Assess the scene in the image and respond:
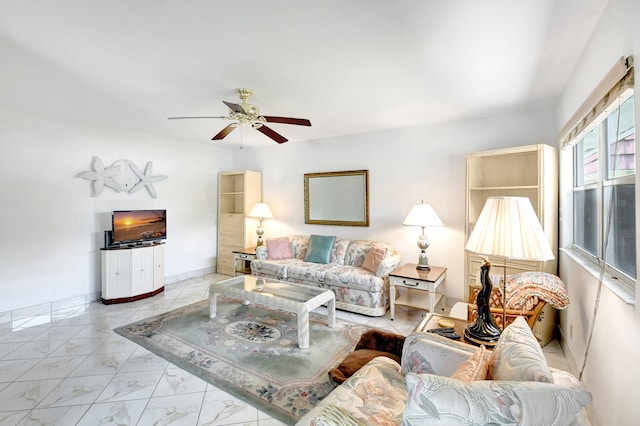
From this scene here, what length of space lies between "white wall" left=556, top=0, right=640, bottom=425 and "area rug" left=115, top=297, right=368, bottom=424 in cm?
165

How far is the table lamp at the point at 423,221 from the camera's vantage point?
3.54 meters

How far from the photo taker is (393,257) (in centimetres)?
391

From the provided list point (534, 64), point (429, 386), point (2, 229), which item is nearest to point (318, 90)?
point (534, 64)

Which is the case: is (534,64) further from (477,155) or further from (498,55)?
(477,155)

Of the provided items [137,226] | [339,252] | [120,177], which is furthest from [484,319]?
[120,177]

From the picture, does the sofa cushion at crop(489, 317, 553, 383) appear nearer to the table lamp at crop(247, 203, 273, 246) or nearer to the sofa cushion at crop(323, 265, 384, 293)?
the sofa cushion at crop(323, 265, 384, 293)

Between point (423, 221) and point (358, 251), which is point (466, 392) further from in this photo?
point (358, 251)

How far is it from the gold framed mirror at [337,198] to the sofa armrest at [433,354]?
2.91 meters

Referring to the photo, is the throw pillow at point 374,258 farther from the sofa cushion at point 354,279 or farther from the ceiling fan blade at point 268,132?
the ceiling fan blade at point 268,132

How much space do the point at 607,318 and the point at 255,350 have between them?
2594 mm

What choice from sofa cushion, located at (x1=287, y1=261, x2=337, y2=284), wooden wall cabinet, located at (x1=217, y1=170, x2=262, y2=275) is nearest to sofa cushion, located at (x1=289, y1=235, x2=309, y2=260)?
sofa cushion, located at (x1=287, y1=261, x2=337, y2=284)

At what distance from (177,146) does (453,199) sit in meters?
4.51

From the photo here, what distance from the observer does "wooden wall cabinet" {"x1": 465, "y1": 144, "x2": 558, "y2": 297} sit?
113 inches

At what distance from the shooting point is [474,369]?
3.73ft
